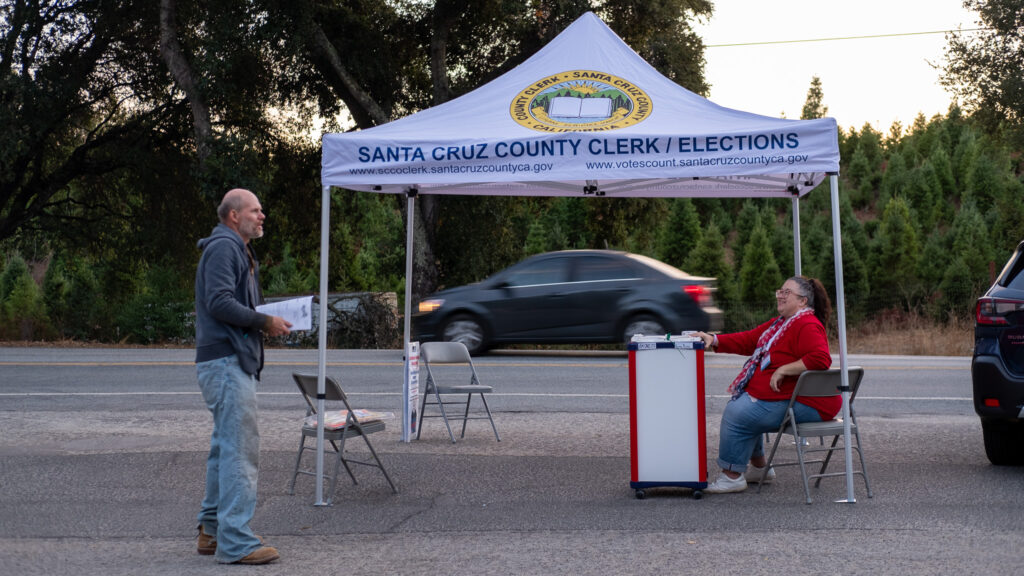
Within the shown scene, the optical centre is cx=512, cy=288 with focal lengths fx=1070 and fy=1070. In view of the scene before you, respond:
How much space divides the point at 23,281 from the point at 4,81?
19.1 m

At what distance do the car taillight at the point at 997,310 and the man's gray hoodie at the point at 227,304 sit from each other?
16.3 feet

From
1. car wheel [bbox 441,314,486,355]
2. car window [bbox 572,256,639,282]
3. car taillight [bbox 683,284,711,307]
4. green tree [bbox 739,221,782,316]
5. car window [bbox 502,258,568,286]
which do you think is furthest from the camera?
green tree [bbox 739,221,782,316]

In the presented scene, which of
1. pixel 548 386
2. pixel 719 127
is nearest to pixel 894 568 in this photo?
pixel 719 127

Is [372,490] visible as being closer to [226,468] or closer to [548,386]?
[226,468]

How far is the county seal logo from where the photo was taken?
7367 millimetres

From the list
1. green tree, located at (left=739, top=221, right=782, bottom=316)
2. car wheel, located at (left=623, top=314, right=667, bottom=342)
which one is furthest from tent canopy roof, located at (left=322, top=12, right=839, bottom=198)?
green tree, located at (left=739, top=221, right=782, bottom=316)

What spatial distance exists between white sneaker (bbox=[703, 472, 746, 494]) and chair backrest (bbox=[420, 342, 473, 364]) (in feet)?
10.2

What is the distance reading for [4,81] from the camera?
25.7m

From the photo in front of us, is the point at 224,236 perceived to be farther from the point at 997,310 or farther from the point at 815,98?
the point at 815,98

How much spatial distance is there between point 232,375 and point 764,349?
3.63 metres

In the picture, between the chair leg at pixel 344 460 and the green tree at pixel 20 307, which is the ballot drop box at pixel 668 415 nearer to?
the chair leg at pixel 344 460

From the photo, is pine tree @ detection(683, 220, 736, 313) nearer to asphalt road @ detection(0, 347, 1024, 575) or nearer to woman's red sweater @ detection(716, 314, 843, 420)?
asphalt road @ detection(0, 347, 1024, 575)

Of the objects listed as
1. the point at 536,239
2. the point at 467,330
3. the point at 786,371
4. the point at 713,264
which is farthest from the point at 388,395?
the point at 713,264

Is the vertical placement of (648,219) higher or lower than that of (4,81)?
lower
